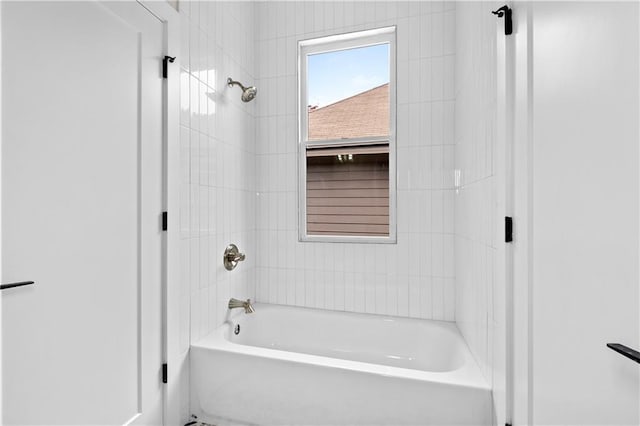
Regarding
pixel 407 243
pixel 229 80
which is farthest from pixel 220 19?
pixel 407 243

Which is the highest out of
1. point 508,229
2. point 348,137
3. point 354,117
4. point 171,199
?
point 354,117

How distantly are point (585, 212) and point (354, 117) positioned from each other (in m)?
1.87

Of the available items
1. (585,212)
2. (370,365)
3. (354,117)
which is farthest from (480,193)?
(354,117)

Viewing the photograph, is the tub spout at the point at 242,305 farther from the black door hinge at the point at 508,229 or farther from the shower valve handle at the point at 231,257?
the black door hinge at the point at 508,229

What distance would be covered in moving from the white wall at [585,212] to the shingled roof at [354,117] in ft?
4.73

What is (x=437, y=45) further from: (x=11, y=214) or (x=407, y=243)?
(x=11, y=214)

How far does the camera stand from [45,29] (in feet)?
3.59

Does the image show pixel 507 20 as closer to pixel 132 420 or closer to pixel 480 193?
pixel 480 193

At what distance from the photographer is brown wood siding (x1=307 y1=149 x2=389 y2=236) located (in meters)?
2.38

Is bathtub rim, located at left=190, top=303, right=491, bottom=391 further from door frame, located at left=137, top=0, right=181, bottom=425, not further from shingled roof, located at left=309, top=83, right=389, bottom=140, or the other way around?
shingled roof, located at left=309, top=83, right=389, bottom=140

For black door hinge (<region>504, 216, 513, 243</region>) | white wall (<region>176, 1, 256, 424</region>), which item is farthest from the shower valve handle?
black door hinge (<region>504, 216, 513, 243</region>)

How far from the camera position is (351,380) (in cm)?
151

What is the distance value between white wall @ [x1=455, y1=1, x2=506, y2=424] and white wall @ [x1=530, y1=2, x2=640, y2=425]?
25 cm

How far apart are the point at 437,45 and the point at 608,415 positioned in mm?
2124
